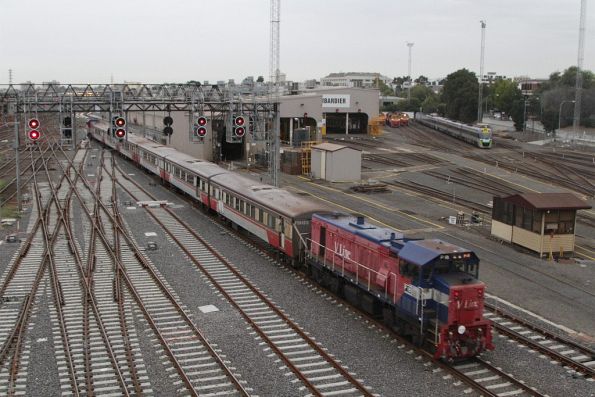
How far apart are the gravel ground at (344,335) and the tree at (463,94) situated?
3271 inches

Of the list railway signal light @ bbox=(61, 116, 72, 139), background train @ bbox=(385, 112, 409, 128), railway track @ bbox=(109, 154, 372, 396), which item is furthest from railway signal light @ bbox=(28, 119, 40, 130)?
background train @ bbox=(385, 112, 409, 128)

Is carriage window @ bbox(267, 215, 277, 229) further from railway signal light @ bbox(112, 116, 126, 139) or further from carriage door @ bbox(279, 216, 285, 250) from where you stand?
railway signal light @ bbox(112, 116, 126, 139)

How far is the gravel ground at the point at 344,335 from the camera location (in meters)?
14.7

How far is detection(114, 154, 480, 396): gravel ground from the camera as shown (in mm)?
14695

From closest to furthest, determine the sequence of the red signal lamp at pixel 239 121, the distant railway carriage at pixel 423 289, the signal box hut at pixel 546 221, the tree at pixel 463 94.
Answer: the distant railway carriage at pixel 423 289 < the signal box hut at pixel 546 221 < the red signal lamp at pixel 239 121 < the tree at pixel 463 94

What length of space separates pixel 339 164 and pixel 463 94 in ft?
197

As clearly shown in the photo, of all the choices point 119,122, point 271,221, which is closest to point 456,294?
point 271,221

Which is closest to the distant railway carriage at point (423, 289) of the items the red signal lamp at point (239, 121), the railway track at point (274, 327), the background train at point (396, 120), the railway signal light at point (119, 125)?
the railway track at point (274, 327)

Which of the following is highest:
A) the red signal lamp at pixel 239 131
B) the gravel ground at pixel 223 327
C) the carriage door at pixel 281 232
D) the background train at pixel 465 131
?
the red signal lamp at pixel 239 131

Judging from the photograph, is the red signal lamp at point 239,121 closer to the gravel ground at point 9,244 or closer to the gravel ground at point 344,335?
the gravel ground at point 344,335

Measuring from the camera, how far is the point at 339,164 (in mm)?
49188

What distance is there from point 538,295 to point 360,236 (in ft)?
23.8

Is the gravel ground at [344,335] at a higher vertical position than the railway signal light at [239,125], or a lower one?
lower

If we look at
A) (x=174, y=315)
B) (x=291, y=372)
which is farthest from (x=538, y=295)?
(x=174, y=315)
